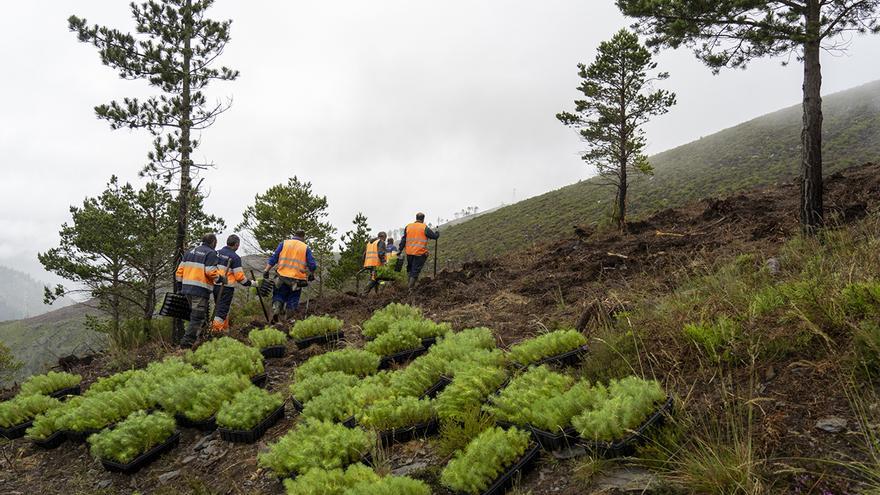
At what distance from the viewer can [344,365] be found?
18.2ft

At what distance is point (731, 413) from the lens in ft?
9.15

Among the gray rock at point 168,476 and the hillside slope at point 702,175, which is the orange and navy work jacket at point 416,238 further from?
the hillside slope at point 702,175

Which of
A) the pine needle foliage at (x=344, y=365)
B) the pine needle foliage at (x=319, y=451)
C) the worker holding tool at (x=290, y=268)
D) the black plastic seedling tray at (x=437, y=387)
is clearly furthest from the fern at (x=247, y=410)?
the worker holding tool at (x=290, y=268)

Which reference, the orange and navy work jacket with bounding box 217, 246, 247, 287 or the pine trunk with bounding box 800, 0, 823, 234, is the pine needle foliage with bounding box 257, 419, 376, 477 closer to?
the orange and navy work jacket with bounding box 217, 246, 247, 287

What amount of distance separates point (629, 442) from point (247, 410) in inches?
142

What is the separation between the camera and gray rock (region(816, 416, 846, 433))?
2.47m

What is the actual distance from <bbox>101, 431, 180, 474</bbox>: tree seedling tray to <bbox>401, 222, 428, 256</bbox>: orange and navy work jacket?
796 centimetres

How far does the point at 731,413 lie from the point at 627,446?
2.18 ft

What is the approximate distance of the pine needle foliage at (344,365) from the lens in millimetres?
5543

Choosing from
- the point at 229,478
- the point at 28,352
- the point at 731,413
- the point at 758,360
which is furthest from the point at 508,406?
the point at 28,352

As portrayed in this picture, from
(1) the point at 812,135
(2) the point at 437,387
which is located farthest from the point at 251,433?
(1) the point at 812,135

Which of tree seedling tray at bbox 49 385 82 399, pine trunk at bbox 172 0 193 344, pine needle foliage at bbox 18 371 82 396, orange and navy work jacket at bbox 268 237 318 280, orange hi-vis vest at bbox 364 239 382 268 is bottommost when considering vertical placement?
tree seedling tray at bbox 49 385 82 399

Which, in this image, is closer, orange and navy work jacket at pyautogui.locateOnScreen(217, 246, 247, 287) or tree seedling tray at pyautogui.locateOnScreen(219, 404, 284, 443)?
tree seedling tray at pyautogui.locateOnScreen(219, 404, 284, 443)

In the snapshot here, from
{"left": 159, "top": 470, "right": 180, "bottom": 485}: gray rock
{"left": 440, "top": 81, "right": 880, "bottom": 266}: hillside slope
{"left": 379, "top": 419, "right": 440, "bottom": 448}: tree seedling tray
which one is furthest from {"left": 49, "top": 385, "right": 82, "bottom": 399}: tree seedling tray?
{"left": 440, "top": 81, "right": 880, "bottom": 266}: hillside slope
